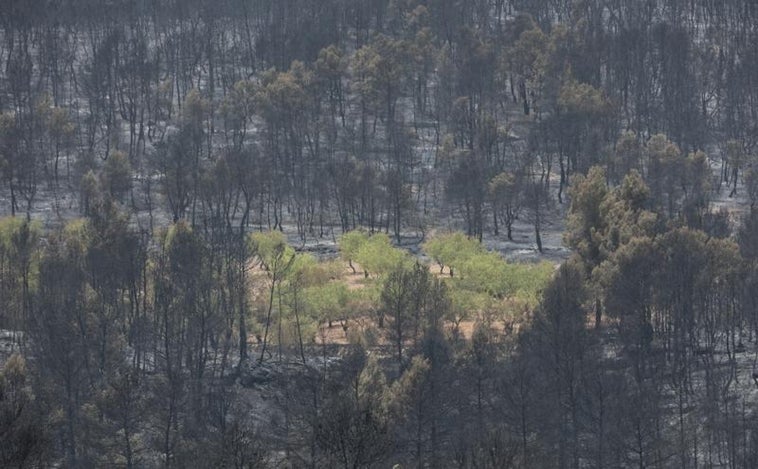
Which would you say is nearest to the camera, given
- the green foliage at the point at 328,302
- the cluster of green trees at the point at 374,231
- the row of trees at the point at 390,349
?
the row of trees at the point at 390,349

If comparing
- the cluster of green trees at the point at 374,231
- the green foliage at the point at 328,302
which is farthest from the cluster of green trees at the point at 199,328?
the cluster of green trees at the point at 374,231

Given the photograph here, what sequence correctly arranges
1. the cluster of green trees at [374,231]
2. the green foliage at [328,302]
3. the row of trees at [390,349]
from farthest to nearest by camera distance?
the green foliage at [328,302] < the cluster of green trees at [374,231] < the row of trees at [390,349]

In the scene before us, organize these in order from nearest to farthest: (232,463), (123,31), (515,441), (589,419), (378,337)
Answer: (232,463) → (515,441) → (589,419) → (378,337) → (123,31)

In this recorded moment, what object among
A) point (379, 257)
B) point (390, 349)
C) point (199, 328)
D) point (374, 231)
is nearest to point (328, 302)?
point (390, 349)

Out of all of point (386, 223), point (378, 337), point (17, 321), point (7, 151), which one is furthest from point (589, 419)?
point (7, 151)

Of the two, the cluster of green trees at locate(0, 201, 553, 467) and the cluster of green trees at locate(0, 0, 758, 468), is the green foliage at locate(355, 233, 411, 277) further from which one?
the cluster of green trees at locate(0, 0, 758, 468)

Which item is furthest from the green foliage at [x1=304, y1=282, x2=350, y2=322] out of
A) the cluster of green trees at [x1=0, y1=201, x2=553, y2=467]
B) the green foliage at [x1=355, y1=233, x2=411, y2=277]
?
the green foliage at [x1=355, y1=233, x2=411, y2=277]

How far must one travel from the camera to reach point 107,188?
118m

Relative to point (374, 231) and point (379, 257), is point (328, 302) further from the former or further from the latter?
point (374, 231)

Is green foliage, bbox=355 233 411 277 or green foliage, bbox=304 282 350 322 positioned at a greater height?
green foliage, bbox=355 233 411 277

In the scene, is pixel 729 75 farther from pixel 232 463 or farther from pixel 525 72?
pixel 232 463

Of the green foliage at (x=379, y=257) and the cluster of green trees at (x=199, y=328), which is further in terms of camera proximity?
the green foliage at (x=379, y=257)

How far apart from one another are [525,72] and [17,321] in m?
61.1

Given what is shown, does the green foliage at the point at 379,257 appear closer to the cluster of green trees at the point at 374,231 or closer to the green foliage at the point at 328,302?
the cluster of green trees at the point at 374,231
